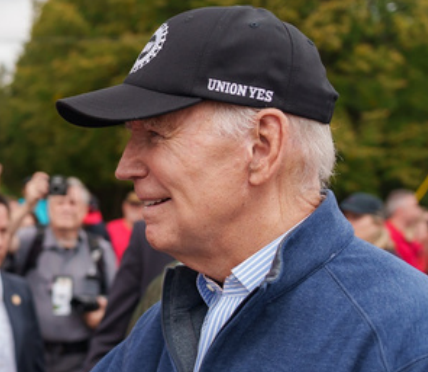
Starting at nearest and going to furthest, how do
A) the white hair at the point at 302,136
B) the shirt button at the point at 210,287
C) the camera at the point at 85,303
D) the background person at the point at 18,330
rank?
the white hair at the point at 302,136
the shirt button at the point at 210,287
the background person at the point at 18,330
the camera at the point at 85,303

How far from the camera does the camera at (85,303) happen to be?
Answer: 4645 millimetres

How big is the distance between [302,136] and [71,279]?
352cm

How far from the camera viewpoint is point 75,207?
18.3 ft

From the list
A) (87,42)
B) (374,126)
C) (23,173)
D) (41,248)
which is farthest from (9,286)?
(23,173)

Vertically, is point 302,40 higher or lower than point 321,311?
higher

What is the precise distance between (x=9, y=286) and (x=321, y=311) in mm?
3098

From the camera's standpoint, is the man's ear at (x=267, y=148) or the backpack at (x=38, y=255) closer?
the man's ear at (x=267, y=148)

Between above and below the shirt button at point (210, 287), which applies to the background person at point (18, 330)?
below

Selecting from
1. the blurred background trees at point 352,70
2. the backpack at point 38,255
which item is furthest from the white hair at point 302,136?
the blurred background trees at point 352,70

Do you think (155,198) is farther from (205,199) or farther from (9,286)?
(9,286)

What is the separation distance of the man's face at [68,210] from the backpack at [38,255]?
0.15 m

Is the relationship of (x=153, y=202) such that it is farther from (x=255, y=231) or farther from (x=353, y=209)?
(x=353, y=209)

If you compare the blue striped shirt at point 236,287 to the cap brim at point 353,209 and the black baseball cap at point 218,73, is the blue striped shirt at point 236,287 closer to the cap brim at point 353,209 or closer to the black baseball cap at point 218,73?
the black baseball cap at point 218,73

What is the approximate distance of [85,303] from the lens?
464 centimetres
